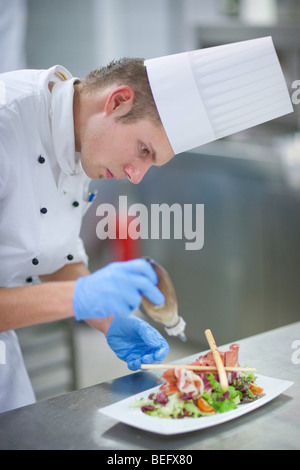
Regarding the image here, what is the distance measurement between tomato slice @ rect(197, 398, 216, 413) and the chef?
0.82 feet

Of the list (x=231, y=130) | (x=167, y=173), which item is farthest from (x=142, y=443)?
(x=167, y=173)

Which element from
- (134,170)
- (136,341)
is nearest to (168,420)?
(136,341)

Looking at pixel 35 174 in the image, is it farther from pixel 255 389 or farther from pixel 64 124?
pixel 255 389

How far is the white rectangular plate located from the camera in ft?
3.92

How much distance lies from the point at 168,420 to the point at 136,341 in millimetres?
393

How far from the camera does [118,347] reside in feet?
5.27

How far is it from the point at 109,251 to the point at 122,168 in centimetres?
262

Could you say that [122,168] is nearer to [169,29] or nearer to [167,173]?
[167,173]

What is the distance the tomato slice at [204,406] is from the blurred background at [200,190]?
136cm

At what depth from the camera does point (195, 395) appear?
51.2 inches

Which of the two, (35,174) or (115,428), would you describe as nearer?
(115,428)

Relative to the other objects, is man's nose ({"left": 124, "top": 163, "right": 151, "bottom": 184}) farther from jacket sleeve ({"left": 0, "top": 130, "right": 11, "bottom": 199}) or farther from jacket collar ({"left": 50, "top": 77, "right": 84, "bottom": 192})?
jacket sleeve ({"left": 0, "top": 130, "right": 11, "bottom": 199})

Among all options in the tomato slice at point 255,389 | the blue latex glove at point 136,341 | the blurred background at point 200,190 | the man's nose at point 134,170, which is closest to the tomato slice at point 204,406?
the tomato slice at point 255,389

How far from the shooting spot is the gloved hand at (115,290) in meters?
1.18
